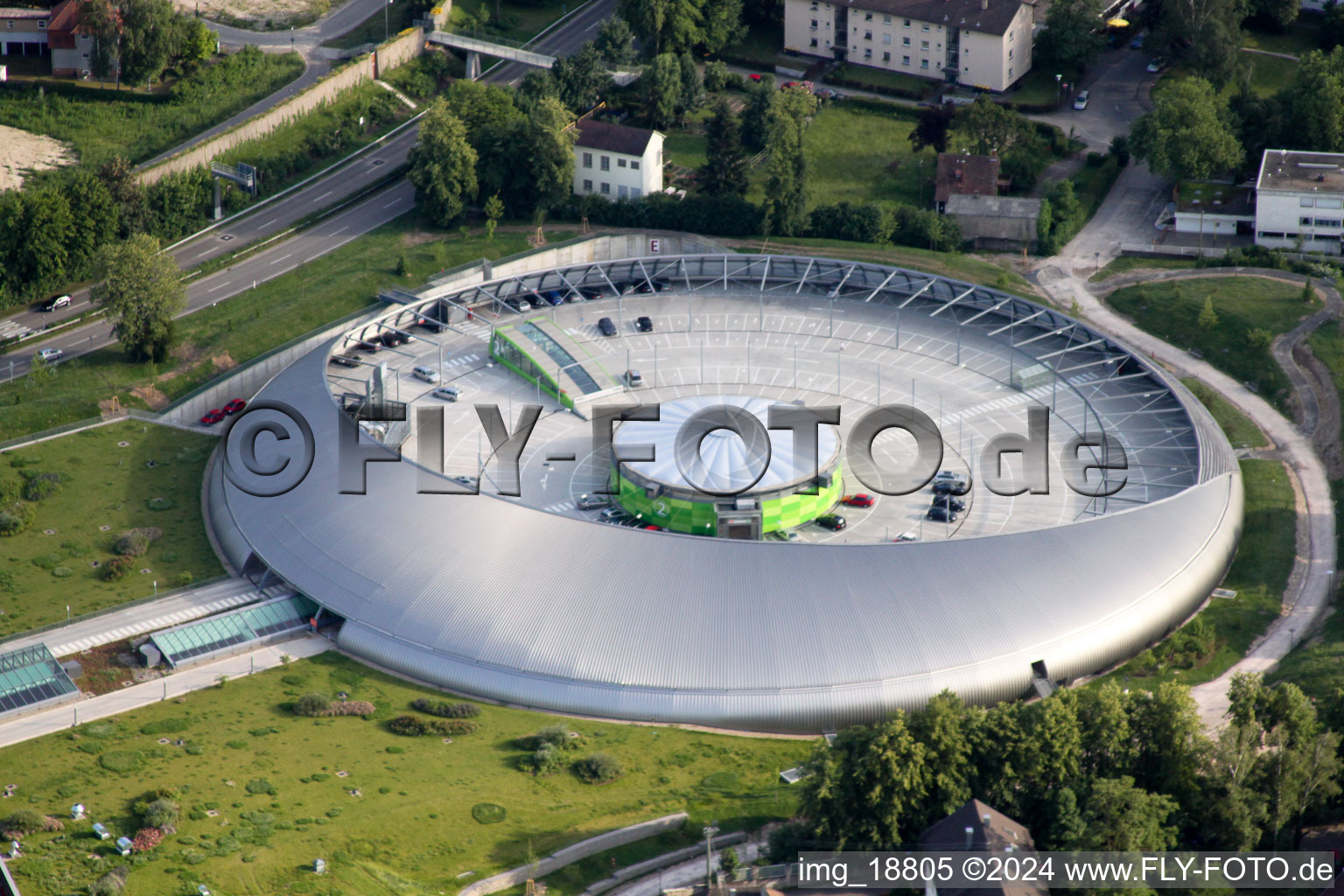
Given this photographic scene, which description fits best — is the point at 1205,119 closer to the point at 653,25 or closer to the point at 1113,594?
the point at 653,25

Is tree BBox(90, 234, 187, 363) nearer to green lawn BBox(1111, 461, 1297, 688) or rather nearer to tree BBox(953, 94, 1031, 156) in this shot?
tree BBox(953, 94, 1031, 156)

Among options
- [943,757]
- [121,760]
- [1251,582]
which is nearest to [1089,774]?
[943,757]

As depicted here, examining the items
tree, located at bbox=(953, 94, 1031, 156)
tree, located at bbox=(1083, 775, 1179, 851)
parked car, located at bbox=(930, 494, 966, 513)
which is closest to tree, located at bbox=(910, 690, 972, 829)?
tree, located at bbox=(1083, 775, 1179, 851)

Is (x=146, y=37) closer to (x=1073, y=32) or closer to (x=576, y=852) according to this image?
(x=1073, y=32)

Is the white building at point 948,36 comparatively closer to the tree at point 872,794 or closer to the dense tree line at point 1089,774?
the dense tree line at point 1089,774

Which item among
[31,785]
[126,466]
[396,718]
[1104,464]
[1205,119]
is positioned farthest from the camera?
[1205,119]

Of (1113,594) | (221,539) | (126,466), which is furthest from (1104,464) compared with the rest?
(126,466)
